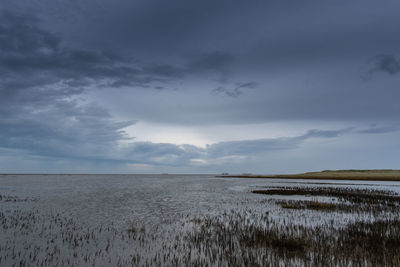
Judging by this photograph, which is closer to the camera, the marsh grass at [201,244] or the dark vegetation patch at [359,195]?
the marsh grass at [201,244]

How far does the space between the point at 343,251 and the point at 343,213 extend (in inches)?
458

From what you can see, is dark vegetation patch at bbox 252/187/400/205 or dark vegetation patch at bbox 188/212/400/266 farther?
dark vegetation patch at bbox 252/187/400/205

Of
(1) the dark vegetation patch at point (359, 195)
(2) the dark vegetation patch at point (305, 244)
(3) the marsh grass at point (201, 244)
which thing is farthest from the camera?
(1) the dark vegetation patch at point (359, 195)

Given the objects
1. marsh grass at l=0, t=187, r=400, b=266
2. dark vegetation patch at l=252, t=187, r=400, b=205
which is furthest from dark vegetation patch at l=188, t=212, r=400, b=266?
dark vegetation patch at l=252, t=187, r=400, b=205

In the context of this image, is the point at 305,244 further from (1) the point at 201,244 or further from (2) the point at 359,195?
(2) the point at 359,195

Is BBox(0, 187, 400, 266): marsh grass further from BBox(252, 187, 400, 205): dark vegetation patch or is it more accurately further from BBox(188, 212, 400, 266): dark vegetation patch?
BBox(252, 187, 400, 205): dark vegetation patch

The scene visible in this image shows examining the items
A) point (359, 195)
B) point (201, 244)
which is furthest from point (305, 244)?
point (359, 195)

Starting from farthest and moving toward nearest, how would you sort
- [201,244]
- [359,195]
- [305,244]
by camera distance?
[359,195]
[201,244]
[305,244]

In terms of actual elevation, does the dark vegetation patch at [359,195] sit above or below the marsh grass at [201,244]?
below

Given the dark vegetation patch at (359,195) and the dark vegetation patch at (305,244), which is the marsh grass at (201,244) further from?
the dark vegetation patch at (359,195)

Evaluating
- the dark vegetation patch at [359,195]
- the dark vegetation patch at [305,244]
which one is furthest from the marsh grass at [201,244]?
the dark vegetation patch at [359,195]

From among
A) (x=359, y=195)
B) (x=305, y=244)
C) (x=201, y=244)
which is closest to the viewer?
(x=305, y=244)

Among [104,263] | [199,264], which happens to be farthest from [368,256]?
[104,263]

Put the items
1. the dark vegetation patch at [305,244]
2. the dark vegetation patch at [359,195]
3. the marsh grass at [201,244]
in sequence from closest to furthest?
the dark vegetation patch at [305,244] < the marsh grass at [201,244] < the dark vegetation patch at [359,195]
